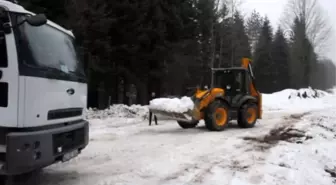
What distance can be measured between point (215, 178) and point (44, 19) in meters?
3.63

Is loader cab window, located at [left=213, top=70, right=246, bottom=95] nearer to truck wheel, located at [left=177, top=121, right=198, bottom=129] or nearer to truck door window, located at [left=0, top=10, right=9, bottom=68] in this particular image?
truck wheel, located at [left=177, top=121, right=198, bottom=129]

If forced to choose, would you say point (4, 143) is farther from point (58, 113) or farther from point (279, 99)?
point (279, 99)

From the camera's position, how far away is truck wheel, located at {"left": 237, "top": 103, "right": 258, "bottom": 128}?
11858 mm

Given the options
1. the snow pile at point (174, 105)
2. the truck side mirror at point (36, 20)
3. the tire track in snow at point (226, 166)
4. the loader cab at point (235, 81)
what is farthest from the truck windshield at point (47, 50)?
the loader cab at point (235, 81)

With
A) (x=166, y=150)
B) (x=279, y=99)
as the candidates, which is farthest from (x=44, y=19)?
(x=279, y=99)

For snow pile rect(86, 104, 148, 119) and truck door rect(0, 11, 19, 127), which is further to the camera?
snow pile rect(86, 104, 148, 119)

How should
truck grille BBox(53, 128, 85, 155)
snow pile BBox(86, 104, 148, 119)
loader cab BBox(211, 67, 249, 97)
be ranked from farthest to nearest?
snow pile BBox(86, 104, 148, 119) < loader cab BBox(211, 67, 249, 97) < truck grille BBox(53, 128, 85, 155)

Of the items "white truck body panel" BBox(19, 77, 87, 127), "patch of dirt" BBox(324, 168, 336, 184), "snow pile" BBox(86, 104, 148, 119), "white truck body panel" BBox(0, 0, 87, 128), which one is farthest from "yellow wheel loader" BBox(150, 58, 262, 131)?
"white truck body panel" BBox(0, 0, 87, 128)

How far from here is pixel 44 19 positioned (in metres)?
4.21

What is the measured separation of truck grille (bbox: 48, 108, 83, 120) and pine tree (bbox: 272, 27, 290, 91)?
171 ft

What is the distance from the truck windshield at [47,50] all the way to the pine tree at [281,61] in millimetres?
51927

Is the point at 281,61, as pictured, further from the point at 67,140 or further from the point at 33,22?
→ the point at 33,22

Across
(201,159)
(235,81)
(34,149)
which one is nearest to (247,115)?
(235,81)

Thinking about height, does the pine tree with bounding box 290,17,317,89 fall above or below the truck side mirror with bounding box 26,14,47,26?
above
